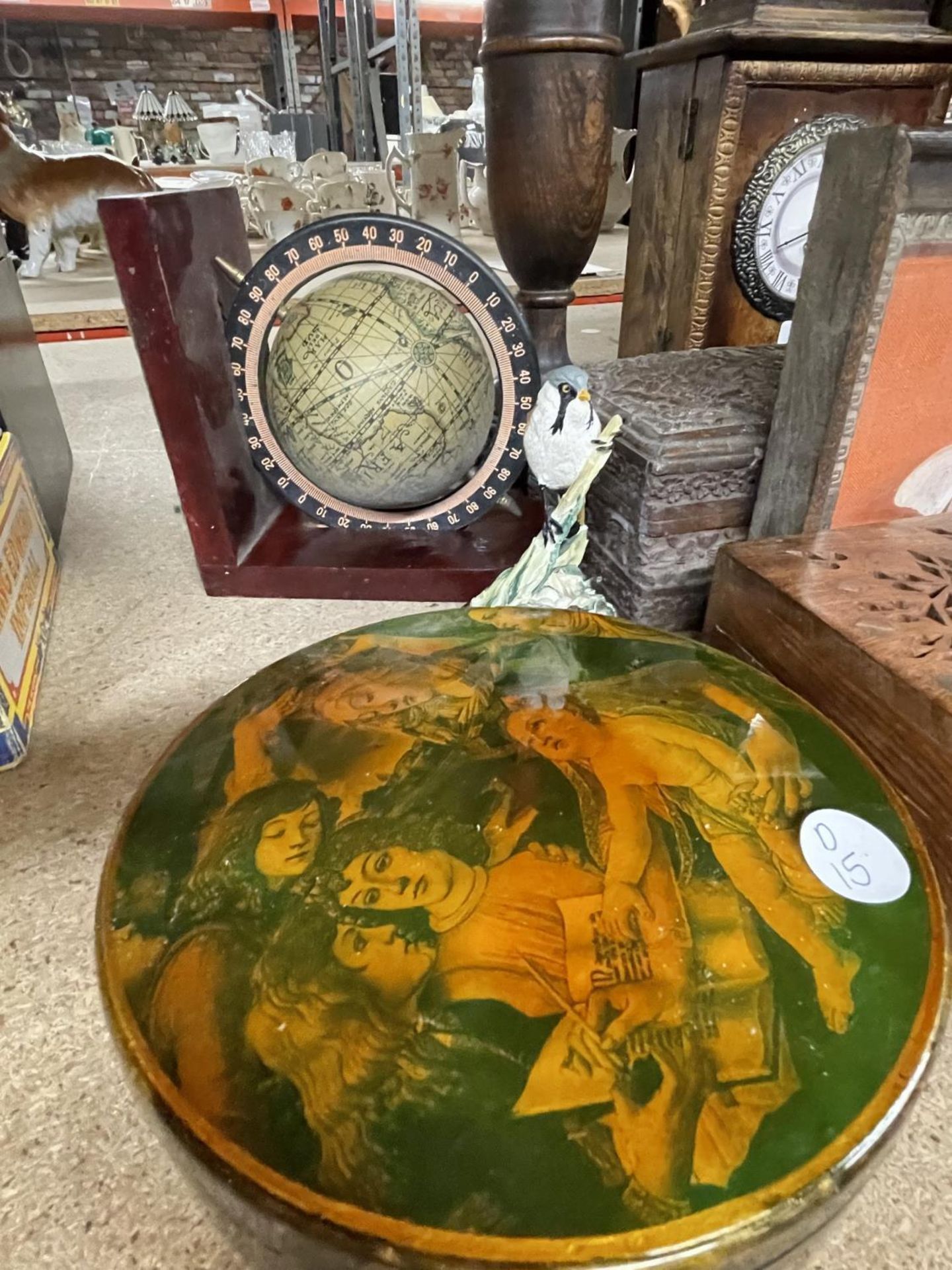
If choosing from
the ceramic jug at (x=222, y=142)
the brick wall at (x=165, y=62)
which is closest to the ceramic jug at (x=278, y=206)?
the ceramic jug at (x=222, y=142)

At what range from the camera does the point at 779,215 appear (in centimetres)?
139

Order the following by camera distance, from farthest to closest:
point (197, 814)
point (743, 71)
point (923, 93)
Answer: point (923, 93) → point (743, 71) → point (197, 814)

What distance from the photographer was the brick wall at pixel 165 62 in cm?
670

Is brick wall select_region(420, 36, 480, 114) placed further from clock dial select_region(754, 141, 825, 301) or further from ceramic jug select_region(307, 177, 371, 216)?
clock dial select_region(754, 141, 825, 301)

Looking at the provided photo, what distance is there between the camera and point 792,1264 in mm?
385

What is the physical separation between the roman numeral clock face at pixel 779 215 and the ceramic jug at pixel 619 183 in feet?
6.06

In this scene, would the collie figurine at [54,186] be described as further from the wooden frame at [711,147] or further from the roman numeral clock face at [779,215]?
the roman numeral clock face at [779,215]

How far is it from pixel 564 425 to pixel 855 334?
0.30 m

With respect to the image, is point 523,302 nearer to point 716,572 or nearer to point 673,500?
point 673,500

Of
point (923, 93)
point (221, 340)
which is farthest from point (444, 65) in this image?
point (221, 340)

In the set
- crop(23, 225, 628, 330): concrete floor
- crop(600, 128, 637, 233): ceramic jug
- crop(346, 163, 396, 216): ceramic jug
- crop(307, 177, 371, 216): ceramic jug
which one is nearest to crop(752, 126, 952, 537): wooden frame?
crop(23, 225, 628, 330): concrete floor

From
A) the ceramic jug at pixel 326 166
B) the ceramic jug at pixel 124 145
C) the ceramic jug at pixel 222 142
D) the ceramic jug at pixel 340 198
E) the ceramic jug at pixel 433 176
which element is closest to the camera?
the ceramic jug at pixel 433 176

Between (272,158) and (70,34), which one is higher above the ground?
(70,34)

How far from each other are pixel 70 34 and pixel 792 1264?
8.78m
